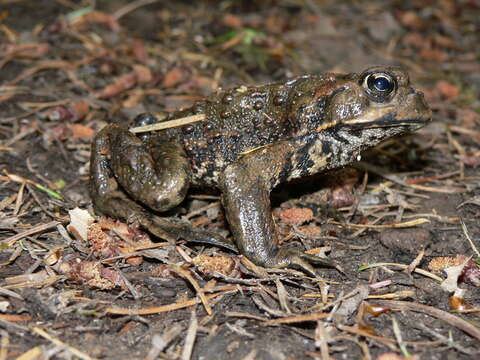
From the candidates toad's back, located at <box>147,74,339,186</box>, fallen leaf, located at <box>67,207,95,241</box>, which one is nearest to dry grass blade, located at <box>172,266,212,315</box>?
fallen leaf, located at <box>67,207,95,241</box>

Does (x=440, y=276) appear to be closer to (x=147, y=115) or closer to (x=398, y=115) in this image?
(x=398, y=115)

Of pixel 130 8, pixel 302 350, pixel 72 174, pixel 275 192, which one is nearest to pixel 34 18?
pixel 130 8

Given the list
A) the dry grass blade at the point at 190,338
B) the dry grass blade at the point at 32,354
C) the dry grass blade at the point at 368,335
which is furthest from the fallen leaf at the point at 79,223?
the dry grass blade at the point at 368,335

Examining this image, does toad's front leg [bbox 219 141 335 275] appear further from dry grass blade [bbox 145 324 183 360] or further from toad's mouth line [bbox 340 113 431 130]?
dry grass blade [bbox 145 324 183 360]

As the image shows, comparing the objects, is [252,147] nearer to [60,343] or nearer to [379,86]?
[379,86]

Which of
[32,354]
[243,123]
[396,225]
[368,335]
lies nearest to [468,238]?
[396,225]

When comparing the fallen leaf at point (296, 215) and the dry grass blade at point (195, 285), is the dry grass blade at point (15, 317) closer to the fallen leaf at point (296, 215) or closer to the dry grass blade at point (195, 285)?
the dry grass blade at point (195, 285)
